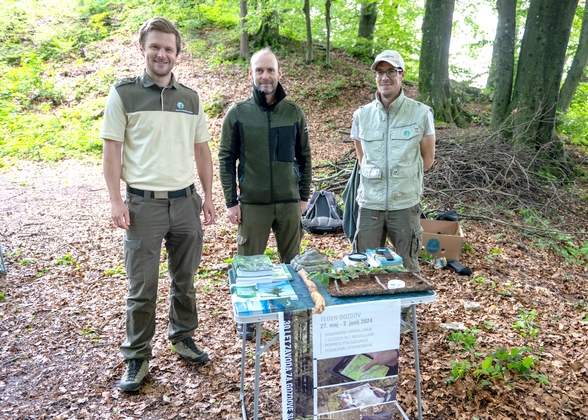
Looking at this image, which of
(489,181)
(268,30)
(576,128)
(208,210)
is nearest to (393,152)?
(208,210)

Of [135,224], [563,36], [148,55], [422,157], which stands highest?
[563,36]

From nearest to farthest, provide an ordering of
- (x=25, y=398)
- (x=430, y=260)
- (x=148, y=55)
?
1. (x=148, y=55)
2. (x=25, y=398)
3. (x=430, y=260)

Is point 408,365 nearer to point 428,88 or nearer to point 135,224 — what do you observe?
point 135,224

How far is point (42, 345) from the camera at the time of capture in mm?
3686

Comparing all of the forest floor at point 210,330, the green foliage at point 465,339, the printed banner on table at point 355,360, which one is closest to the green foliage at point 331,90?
the forest floor at point 210,330

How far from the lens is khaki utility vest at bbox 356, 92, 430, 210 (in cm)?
333

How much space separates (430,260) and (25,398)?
4.02 meters

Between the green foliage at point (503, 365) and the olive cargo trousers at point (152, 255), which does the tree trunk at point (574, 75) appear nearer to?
the green foliage at point (503, 365)

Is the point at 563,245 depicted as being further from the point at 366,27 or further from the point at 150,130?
the point at 366,27

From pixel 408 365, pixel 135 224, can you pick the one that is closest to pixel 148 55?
pixel 135 224

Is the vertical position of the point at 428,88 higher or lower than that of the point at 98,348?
higher

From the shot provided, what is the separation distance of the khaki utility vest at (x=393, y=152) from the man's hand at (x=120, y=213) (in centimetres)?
179

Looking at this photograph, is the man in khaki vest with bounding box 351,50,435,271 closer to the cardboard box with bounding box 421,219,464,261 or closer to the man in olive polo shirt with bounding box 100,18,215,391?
the man in olive polo shirt with bounding box 100,18,215,391

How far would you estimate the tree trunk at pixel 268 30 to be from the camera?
1334 cm
